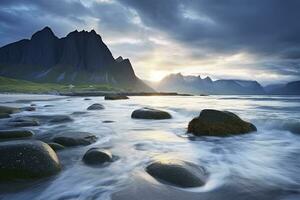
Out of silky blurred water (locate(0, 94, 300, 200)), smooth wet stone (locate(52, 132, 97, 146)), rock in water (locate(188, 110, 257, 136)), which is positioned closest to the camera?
silky blurred water (locate(0, 94, 300, 200))

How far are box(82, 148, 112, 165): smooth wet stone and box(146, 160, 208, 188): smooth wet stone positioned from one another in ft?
4.81

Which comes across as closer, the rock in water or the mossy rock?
the rock in water

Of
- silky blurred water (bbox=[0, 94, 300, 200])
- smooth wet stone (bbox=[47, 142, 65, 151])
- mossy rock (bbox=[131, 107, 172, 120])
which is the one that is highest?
mossy rock (bbox=[131, 107, 172, 120])

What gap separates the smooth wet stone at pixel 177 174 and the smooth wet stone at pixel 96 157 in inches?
57.7

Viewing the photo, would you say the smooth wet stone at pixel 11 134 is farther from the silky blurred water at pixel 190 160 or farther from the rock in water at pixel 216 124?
the rock in water at pixel 216 124

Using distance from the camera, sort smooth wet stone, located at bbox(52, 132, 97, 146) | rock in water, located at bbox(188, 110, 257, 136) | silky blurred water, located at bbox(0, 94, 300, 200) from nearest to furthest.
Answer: silky blurred water, located at bbox(0, 94, 300, 200), smooth wet stone, located at bbox(52, 132, 97, 146), rock in water, located at bbox(188, 110, 257, 136)

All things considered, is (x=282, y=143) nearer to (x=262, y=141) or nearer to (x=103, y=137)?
(x=262, y=141)

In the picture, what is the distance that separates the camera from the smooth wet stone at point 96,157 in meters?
8.67

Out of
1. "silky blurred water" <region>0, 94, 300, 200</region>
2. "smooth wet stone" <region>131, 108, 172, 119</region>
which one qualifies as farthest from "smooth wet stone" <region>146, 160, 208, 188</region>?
"smooth wet stone" <region>131, 108, 172, 119</region>

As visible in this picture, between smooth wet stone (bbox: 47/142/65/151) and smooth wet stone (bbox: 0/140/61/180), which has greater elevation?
smooth wet stone (bbox: 0/140/61/180)

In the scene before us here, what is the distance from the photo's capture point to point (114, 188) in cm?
690

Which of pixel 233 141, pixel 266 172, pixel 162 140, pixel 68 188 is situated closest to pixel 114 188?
pixel 68 188

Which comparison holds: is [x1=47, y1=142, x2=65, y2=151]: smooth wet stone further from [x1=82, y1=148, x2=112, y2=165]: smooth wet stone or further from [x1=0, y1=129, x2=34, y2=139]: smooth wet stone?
[x1=0, y1=129, x2=34, y2=139]: smooth wet stone

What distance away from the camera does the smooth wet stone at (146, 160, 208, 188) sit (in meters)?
6.95
